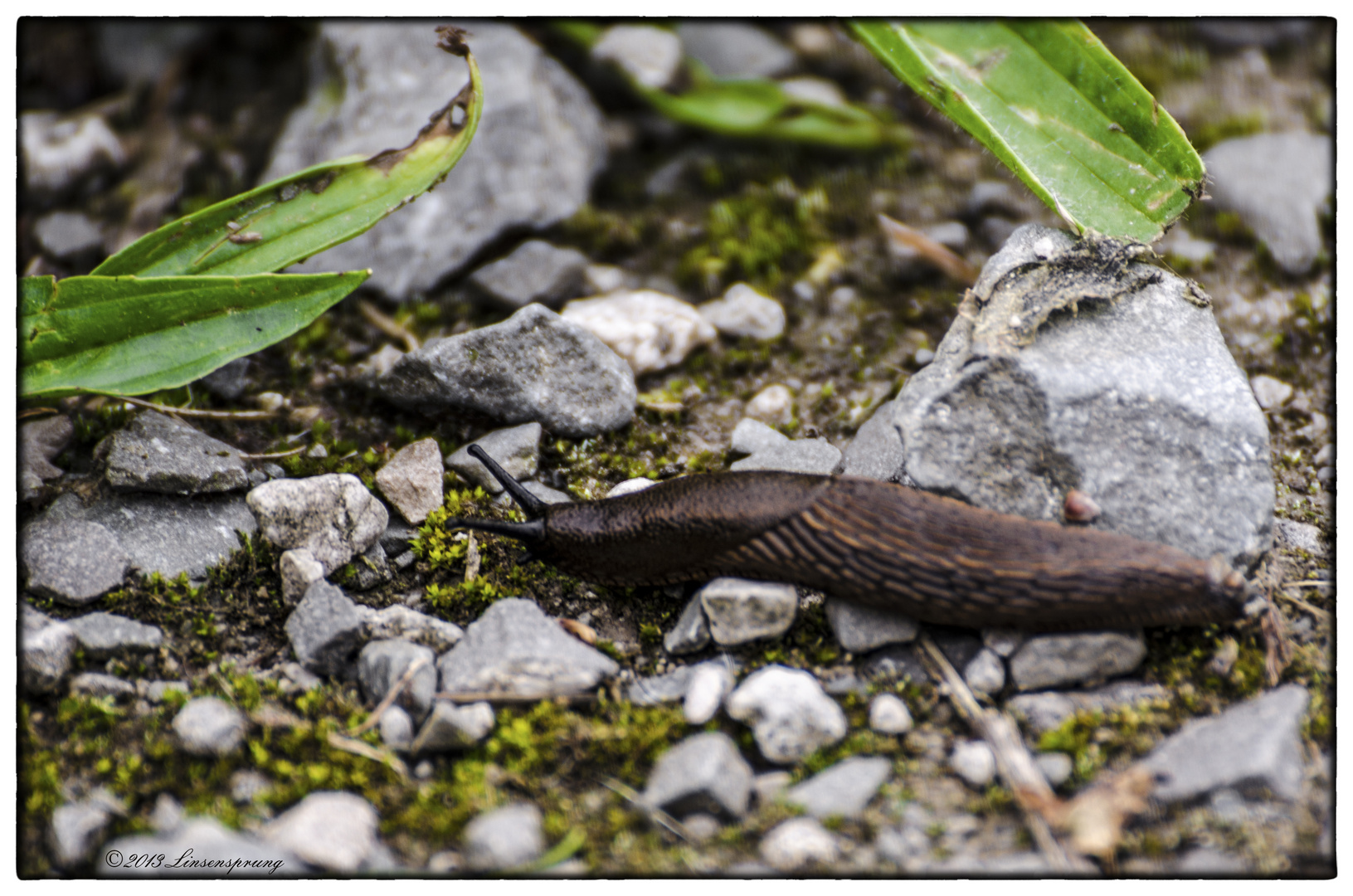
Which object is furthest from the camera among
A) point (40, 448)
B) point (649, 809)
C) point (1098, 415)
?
point (40, 448)

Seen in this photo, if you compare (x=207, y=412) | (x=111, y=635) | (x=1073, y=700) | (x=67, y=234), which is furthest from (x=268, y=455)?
(x=1073, y=700)

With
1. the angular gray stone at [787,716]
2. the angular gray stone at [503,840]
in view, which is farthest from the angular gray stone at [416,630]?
the angular gray stone at [787,716]

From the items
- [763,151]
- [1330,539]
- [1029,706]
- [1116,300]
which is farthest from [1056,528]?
[763,151]

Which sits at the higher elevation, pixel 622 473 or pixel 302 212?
pixel 302 212

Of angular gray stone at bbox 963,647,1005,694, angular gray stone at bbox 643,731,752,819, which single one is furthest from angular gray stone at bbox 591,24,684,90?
angular gray stone at bbox 643,731,752,819

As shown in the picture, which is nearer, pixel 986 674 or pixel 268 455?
pixel 986 674

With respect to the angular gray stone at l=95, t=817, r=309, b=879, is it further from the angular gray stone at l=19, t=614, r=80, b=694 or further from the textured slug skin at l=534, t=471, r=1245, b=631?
the textured slug skin at l=534, t=471, r=1245, b=631

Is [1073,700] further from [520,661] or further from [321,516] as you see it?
[321,516]

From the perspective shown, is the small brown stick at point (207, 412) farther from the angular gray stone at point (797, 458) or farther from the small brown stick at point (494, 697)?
the angular gray stone at point (797, 458)
